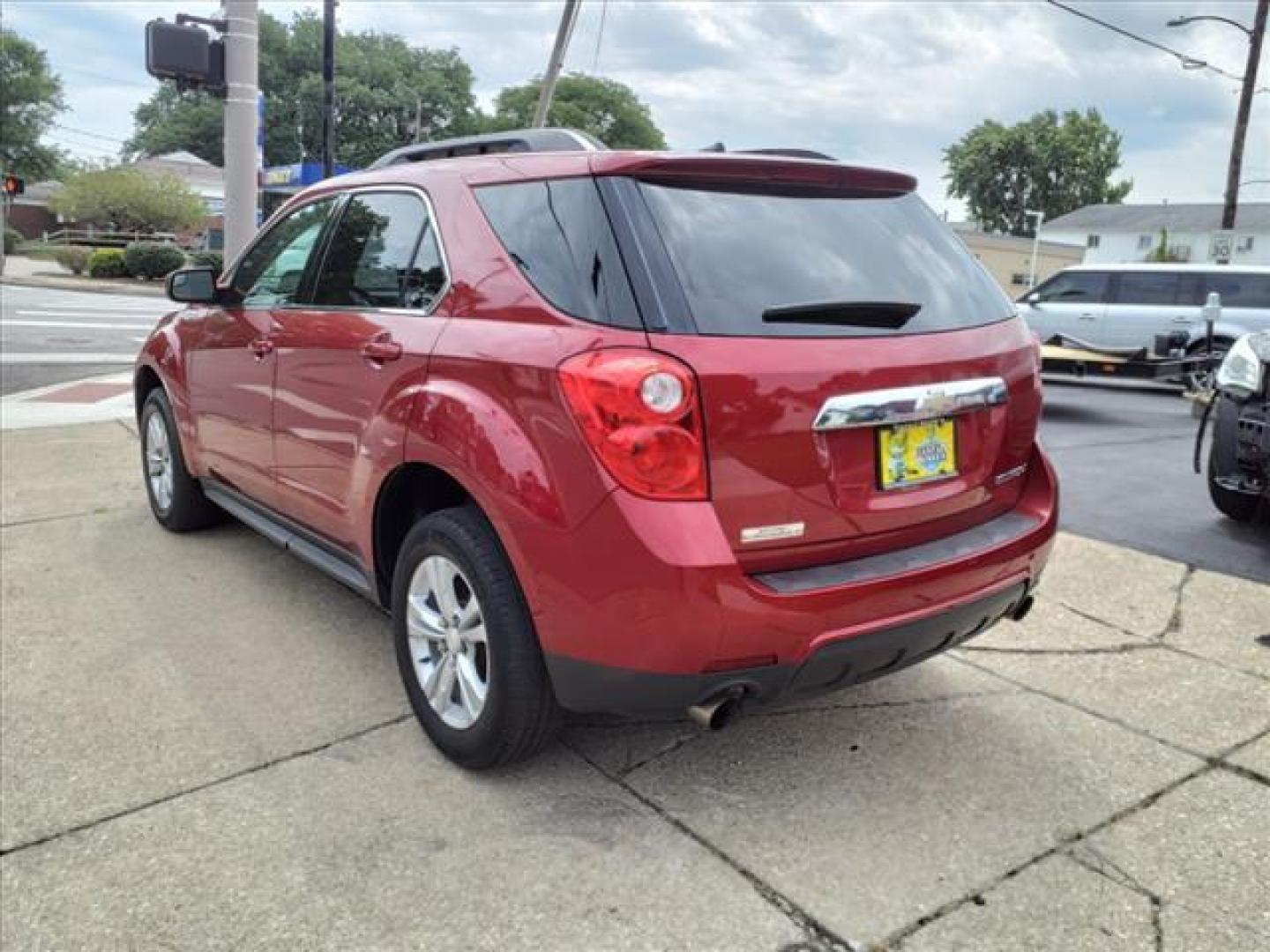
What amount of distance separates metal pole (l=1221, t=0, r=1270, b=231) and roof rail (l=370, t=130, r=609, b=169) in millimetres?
23993

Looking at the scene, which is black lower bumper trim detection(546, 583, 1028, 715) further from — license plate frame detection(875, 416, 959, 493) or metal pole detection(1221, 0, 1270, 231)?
metal pole detection(1221, 0, 1270, 231)

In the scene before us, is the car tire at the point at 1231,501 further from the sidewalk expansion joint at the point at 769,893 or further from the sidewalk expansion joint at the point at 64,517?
the sidewalk expansion joint at the point at 64,517

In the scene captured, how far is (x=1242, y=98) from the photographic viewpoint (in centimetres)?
2352

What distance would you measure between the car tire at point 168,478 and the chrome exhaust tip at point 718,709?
3453 millimetres

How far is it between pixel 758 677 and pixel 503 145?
2092 millimetres

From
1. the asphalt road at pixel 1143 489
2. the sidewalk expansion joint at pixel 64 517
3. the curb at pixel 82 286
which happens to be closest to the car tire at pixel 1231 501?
the asphalt road at pixel 1143 489

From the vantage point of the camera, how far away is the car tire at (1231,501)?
225 inches

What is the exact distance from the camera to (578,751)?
3055mm

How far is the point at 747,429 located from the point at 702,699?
0.64m

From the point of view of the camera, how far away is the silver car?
559 inches

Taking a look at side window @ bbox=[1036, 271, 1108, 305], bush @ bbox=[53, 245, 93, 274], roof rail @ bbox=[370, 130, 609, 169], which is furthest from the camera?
bush @ bbox=[53, 245, 93, 274]

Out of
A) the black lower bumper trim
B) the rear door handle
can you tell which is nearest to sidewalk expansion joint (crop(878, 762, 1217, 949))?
the black lower bumper trim

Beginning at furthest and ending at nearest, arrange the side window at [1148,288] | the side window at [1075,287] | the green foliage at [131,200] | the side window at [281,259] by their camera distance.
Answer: the green foliage at [131,200] → the side window at [1075,287] → the side window at [1148,288] → the side window at [281,259]

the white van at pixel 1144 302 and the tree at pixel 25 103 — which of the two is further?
the tree at pixel 25 103
